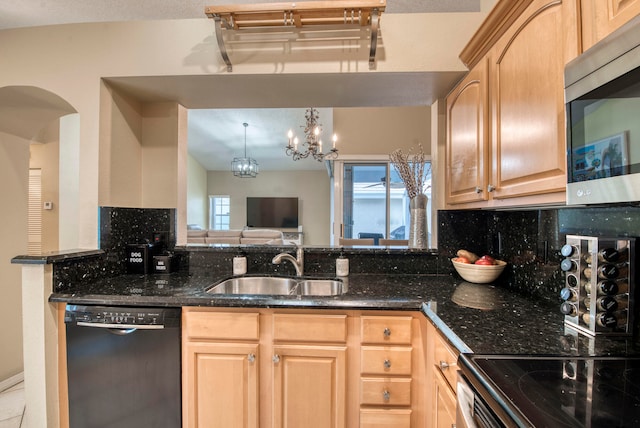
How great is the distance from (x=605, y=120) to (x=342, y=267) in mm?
1292

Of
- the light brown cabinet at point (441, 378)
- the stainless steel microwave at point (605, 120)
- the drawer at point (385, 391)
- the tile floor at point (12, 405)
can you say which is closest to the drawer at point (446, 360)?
the light brown cabinet at point (441, 378)

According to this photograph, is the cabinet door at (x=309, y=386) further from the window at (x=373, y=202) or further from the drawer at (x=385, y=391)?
the window at (x=373, y=202)

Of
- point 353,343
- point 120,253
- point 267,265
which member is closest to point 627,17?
point 353,343

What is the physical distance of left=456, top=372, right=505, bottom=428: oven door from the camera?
0.65 meters

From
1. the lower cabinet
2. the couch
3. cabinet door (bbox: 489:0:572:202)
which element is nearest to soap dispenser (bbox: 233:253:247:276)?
the lower cabinet

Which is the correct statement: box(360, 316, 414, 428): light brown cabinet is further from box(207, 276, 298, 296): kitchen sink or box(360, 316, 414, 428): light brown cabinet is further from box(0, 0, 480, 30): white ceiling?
box(0, 0, 480, 30): white ceiling

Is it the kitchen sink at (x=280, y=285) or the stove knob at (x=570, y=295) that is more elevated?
the stove knob at (x=570, y=295)

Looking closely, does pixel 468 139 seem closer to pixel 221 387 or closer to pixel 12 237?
pixel 221 387

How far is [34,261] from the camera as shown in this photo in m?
1.29

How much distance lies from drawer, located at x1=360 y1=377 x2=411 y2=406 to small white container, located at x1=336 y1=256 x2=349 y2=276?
602mm

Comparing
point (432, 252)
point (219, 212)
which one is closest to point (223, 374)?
point (432, 252)

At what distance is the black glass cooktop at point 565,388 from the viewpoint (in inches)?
21.4

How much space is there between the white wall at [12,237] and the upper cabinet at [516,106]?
3.07 m

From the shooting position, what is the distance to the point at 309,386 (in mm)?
1229
